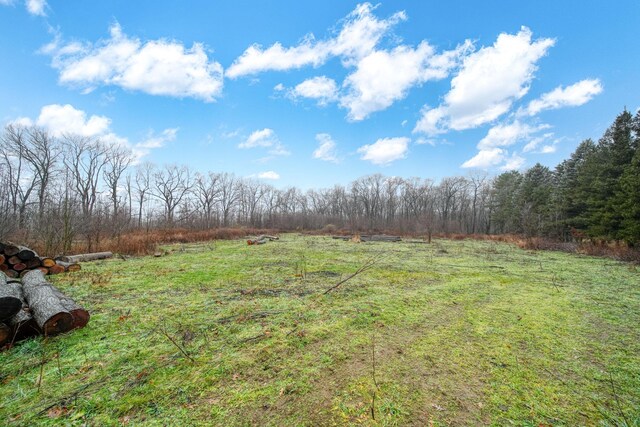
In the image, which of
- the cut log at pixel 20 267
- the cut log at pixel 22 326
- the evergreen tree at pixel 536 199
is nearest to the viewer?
the cut log at pixel 22 326

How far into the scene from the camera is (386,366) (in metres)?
3.02

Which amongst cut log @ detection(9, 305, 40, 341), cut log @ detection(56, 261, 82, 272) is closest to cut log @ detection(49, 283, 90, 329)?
cut log @ detection(9, 305, 40, 341)

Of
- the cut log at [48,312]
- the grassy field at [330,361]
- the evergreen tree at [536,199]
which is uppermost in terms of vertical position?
the evergreen tree at [536,199]

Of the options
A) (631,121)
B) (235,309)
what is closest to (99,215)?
(235,309)

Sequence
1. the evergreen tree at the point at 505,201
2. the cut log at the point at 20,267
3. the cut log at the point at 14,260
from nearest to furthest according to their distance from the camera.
Answer: the cut log at the point at 14,260 < the cut log at the point at 20,267 < the evergreen tree at the point at 505,201

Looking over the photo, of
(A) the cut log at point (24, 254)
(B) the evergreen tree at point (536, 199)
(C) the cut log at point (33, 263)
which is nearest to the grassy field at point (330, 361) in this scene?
(A) the cut log at point (24, 254)

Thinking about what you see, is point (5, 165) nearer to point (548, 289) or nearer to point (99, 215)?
point (99, 215)

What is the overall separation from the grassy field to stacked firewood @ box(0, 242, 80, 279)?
258 cm

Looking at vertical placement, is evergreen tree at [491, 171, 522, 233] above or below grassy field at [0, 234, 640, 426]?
above

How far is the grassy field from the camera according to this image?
7.59 feet

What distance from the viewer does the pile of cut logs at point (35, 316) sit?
325cm

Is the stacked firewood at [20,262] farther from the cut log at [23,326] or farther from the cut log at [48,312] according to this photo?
the cut log at [23,326]

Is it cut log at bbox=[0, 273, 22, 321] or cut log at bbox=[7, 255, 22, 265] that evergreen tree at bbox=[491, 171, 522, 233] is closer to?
cut log at bbox=[0, 273, 22, 321]

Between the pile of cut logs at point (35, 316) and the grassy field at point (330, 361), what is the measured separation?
0.73ft
